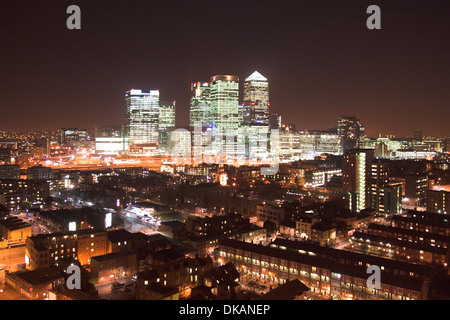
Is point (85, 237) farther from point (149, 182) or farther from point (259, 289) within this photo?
point (149, 182)

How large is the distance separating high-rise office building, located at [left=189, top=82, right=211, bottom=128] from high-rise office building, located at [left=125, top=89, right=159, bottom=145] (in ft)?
13.7

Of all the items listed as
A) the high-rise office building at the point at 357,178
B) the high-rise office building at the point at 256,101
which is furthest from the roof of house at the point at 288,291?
the high-rise office building at the point at 256,101

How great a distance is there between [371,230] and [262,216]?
320 centimetres

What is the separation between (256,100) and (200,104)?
238 inches

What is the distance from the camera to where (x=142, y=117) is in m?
36.2

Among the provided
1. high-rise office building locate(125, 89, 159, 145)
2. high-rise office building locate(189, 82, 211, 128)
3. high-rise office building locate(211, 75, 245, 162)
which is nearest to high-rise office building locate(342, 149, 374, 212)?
high-rise office building locate(211, 75, 245, 162)

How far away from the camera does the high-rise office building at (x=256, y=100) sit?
117ft

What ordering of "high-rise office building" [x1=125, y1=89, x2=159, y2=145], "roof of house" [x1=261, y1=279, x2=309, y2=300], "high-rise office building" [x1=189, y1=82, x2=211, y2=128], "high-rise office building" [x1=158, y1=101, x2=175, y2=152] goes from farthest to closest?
"high-rise office building" [x1=158, y1=101, x2=175, y2=152] → "high-rise office building" [x1=189, y1=82, x2=211, y2=128] → "high-rise office building" [x1=125, y1=89, x2=159, y2=145] → "roof of house" [x1=261, y1=279, x2=309, y2=300]

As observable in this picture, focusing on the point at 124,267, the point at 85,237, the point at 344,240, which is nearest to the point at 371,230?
the point at 344,240

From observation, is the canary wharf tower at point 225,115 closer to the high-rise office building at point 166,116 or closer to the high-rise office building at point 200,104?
the high-rise office building at point 200,104

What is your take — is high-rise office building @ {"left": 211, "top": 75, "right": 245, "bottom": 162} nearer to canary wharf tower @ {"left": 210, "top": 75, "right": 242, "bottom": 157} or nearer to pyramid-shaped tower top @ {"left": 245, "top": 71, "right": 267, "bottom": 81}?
canary wharf tower @ {"left": 210, "top": 75, "right": 242, "bottom": 157}

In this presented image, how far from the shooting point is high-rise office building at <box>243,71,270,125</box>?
35.6 metres

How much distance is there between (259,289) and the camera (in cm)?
618

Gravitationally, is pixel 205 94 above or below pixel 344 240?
above
